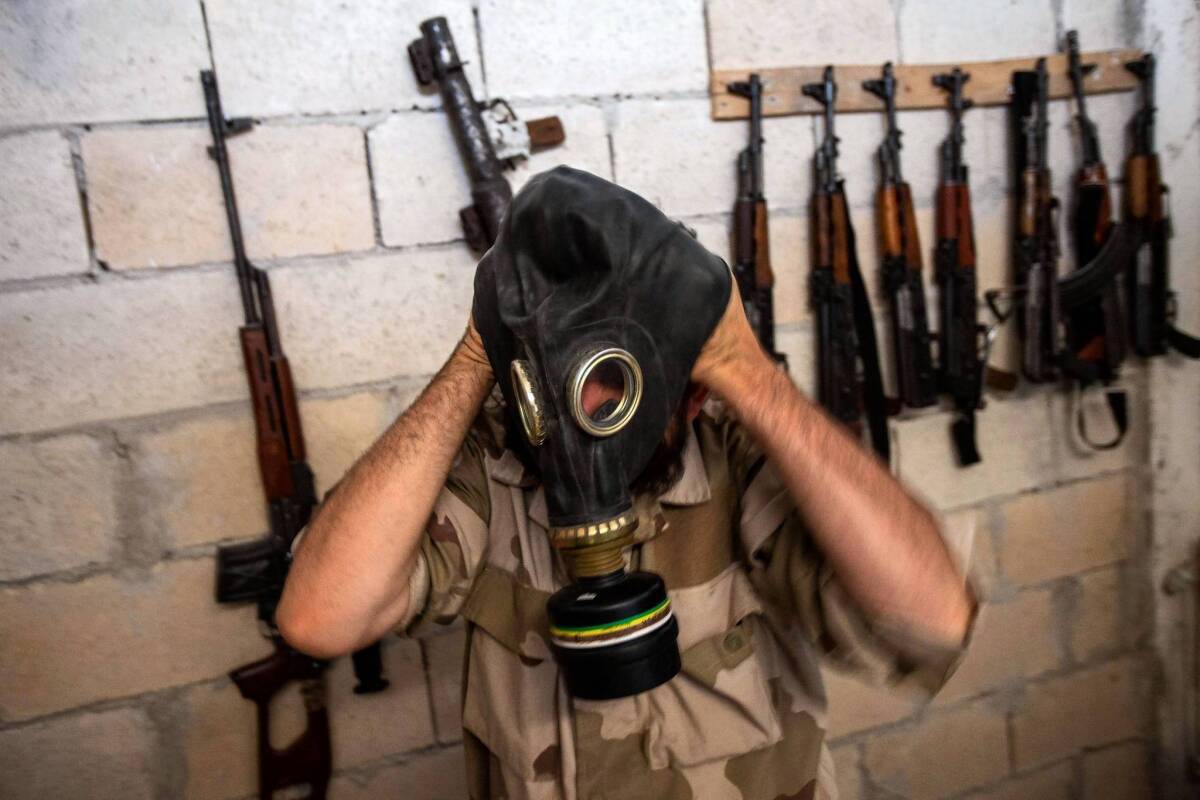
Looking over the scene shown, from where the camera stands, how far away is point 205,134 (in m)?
1.37

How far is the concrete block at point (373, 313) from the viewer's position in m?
1.45

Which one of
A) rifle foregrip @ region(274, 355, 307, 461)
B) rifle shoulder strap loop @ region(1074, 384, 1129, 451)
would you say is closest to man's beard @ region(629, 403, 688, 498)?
rifle foregrip @ region(274, 355, 307, 461)

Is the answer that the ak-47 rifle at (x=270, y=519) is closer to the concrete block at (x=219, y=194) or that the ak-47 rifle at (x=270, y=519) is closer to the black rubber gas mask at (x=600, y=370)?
the concrete block at (x=219, y=194)

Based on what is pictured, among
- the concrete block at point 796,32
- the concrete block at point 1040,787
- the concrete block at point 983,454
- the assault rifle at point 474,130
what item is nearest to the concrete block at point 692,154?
the concrete block at point 796,32

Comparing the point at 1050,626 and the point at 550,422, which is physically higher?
the point at 550,422

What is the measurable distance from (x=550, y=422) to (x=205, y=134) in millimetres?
1055

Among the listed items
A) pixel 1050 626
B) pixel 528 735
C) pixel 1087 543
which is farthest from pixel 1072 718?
pixel 528 735

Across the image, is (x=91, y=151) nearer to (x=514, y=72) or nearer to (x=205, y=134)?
(x=205, y=134)

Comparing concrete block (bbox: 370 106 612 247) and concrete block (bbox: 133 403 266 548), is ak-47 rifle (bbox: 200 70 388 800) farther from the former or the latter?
concrete block (bbox: 370 106 612 247)

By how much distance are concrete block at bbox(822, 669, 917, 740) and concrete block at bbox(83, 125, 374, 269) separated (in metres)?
1.52

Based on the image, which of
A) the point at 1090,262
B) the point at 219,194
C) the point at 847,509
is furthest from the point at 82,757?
the point at 1090,262

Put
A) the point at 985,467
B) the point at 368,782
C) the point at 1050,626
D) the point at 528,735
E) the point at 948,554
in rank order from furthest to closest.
A: the point at 1050,626, the point at 985,467, the point at 368,782, the point at 528,735, the point at 948,554

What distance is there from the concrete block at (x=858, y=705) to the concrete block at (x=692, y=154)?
118 centimetres

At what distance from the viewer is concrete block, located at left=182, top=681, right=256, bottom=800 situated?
1.46 metres
